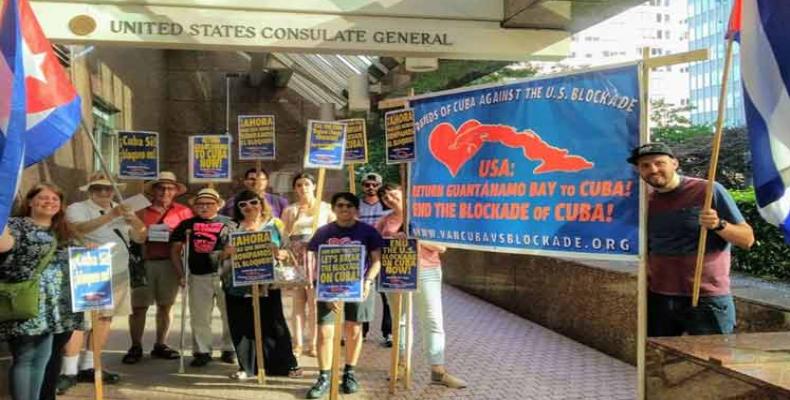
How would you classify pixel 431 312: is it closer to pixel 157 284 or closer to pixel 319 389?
pixel 319 389

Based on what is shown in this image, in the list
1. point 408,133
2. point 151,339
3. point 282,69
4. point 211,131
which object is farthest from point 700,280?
point 211,131

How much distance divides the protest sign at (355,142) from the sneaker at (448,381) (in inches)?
76.4

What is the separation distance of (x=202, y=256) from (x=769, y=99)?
4467mm

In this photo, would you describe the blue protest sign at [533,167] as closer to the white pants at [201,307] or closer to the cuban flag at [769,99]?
the cuban flag at [769,99]

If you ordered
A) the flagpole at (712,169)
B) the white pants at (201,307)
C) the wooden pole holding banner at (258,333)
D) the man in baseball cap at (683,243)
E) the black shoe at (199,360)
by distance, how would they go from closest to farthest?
the flagpole at (712,169) → the man in baseball cap at (683,243) → the wooden pole holding banner at (258,333) → the white pants at (201,307) → the black shoe at (199,360)

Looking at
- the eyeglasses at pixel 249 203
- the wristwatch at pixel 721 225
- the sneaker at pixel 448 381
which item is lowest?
the sneaker at pixel 448 381

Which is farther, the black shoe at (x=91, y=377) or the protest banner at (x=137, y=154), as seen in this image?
the protest banner at (x=137, y=154)

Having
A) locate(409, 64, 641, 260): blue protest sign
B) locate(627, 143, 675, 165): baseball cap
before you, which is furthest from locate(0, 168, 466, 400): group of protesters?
locate(627, 143, 675, 165): baseball cap

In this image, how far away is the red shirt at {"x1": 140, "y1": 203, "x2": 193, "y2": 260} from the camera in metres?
6.29

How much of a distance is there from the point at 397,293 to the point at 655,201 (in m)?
2.13

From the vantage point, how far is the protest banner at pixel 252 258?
17.4 feet

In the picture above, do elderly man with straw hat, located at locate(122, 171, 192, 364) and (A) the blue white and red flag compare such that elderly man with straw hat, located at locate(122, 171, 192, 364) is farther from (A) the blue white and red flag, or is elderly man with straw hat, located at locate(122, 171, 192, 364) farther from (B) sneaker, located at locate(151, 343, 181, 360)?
(A) the blue white and red flag

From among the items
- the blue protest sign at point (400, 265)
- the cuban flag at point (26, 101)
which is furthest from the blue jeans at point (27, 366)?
the blue protest sign at point (400, 265)

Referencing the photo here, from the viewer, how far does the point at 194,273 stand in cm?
602
